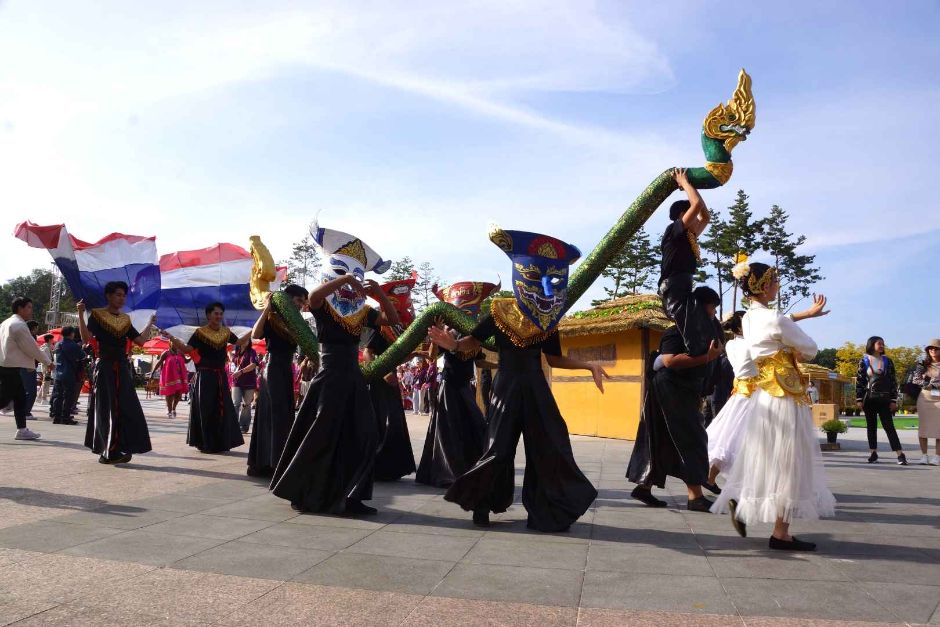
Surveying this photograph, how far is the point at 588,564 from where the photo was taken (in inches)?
167

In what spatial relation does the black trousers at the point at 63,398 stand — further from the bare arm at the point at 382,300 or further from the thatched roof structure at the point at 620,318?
the bare arm at the point at 382,300

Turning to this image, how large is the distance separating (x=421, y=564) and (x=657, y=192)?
347 centimetres

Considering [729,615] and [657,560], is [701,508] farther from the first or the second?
[729,615]

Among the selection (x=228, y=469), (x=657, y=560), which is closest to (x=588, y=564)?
(x=657, y=560)

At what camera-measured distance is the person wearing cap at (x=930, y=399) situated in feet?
34.1

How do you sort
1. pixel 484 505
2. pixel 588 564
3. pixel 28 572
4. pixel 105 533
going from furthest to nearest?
pixel 484 505, pixel 105 533, pixel 588 564, pixel 28 572

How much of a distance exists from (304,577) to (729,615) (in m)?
2.05

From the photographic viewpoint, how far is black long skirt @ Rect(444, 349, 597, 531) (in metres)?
5.21

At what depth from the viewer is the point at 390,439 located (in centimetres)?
786

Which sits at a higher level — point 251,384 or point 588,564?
point 251,384

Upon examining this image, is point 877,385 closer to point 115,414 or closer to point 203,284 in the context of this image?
point 115,414

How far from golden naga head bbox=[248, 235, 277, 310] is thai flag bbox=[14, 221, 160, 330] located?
3309 millimetres

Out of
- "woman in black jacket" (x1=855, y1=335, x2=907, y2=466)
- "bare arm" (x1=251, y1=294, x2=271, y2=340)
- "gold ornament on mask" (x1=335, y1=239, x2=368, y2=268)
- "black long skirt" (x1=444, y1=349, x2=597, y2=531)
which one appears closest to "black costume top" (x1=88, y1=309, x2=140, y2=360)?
"bare arm" (x1=251, y1=294, x2=271, y2=340)

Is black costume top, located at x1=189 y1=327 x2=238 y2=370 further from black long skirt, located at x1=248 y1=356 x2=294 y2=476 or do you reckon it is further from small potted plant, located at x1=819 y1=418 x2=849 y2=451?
small potted plant, located at x1=819 y1=418 x2=849 y2=451
